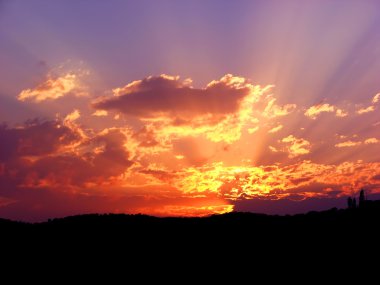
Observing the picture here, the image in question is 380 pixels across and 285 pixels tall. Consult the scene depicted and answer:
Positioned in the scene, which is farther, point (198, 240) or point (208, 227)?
point (208, 227)

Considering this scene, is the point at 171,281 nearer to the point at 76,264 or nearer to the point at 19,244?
the point at 76,264

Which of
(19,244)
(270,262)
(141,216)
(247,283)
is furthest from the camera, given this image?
(141,216)

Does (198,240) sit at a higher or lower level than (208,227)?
lower

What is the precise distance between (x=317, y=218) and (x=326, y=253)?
10.6 meters

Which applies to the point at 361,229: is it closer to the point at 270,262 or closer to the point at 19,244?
the point at 270,262

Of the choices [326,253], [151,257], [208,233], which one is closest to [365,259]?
[326,253]

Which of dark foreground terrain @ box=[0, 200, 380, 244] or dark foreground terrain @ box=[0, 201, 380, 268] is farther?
dark foreground terrain @ box=[0, 200, 380, 244]

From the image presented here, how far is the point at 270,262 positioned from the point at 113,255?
1724 centimetres

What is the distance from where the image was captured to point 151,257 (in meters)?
49.2

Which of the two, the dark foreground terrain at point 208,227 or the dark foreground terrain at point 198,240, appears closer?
the dark foreground terrain at point 198,240

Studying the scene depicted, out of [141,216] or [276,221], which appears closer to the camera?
[276,221]

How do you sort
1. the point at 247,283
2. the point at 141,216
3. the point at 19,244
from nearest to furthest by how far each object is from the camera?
1. the point at 247,283
2. the point at 19,244
3. the point at 141,216

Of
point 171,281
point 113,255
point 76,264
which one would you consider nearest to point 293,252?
point 171,281

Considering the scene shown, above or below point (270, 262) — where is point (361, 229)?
above
